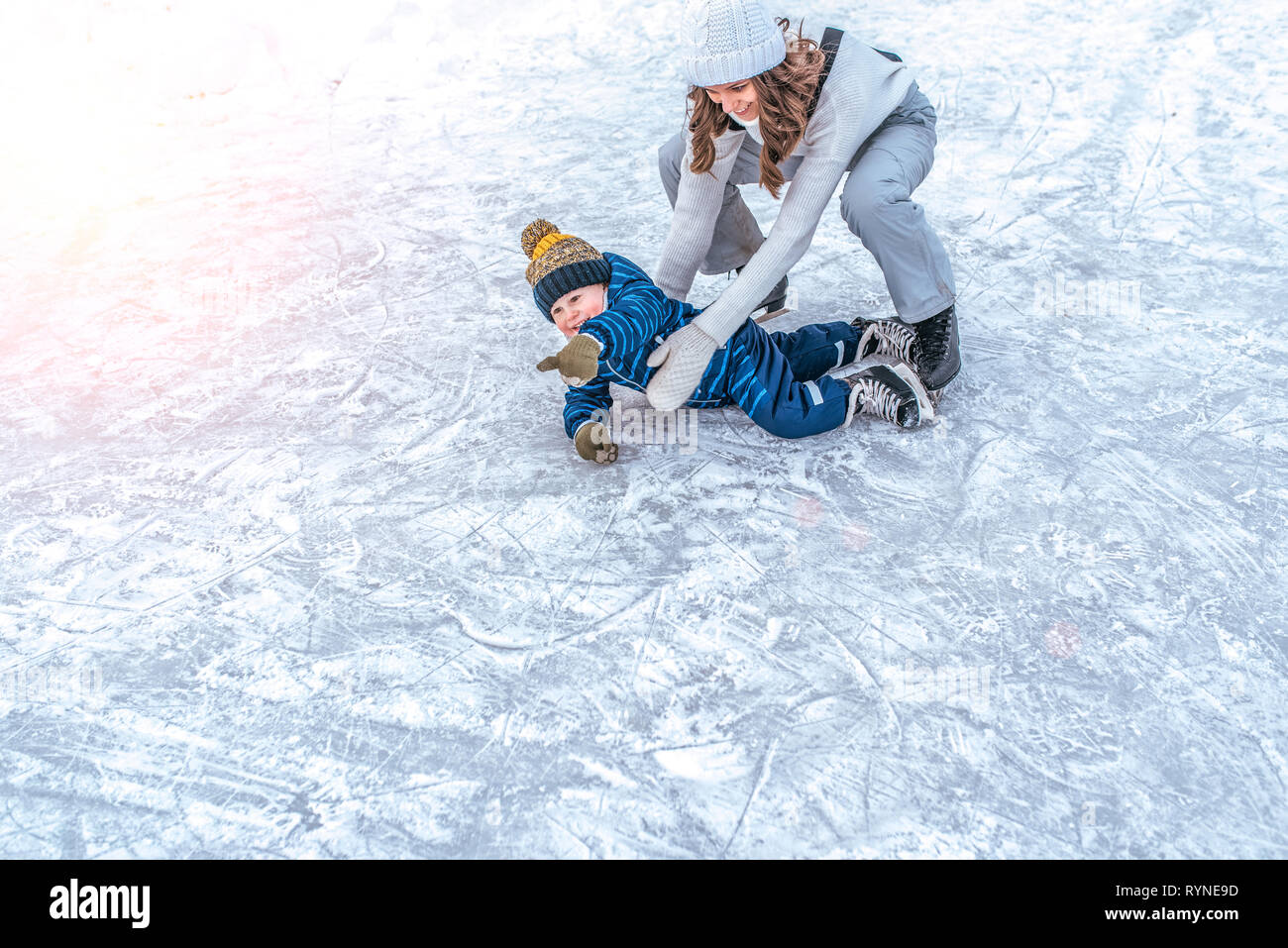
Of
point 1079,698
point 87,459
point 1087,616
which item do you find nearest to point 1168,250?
point 1087,616

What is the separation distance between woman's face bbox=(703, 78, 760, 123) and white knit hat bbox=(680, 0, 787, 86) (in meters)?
0.04

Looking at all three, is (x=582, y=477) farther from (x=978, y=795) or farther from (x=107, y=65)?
(x=107, y=65)

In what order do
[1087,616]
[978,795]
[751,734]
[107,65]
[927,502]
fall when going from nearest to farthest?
[978,795]
[751,734]
[1087,616]
[927,502]
[107,65]

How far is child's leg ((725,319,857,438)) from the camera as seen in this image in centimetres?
231

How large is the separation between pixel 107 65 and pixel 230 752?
555 centimetres

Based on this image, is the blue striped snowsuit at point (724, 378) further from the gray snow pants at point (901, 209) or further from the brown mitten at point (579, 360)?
the gray snow pants at point (901, 209)

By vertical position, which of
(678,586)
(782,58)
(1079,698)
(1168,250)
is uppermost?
(782,58)

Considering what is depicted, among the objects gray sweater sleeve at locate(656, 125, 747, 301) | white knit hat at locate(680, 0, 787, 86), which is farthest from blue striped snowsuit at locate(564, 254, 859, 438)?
white knit hat at locate(680, 0, 787, 86)

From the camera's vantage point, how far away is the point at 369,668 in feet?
6.04

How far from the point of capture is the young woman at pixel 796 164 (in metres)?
2.01

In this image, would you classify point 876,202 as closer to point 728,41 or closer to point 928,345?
point 928,345

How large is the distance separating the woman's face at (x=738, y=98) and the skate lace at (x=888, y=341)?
756 millimetres

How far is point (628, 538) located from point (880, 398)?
77 centimetres

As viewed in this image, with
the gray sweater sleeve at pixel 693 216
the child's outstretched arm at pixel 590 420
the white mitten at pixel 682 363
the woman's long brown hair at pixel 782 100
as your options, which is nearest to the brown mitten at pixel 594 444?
the child's outstretched arm at pixel 590 420
